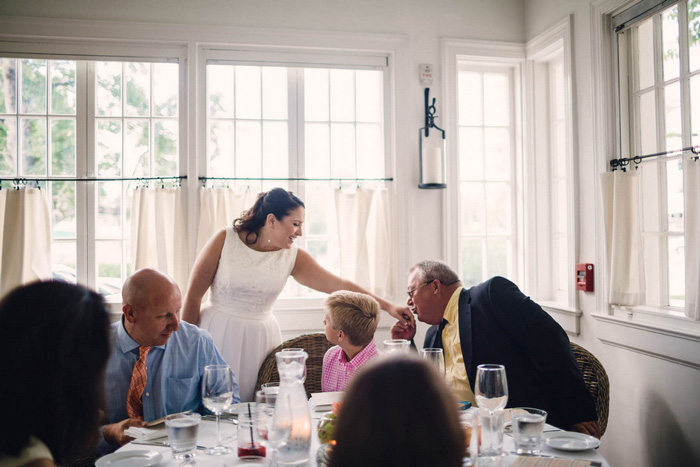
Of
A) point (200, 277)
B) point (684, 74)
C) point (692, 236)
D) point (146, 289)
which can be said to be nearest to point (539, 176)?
point (684, 74)

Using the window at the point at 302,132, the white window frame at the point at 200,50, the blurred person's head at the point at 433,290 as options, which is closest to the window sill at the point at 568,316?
the white window frame at the point at 200,50

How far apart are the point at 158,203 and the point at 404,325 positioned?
1778 millimetres

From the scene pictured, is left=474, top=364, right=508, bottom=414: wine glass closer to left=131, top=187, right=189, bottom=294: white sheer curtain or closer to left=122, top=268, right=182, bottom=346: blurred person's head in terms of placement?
left=122, top=268, right=182, bottom=346: blurred person's head

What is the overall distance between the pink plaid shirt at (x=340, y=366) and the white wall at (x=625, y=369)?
143 centimetres

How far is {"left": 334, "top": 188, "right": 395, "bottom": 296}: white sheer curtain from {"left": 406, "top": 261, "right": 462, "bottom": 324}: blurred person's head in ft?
3.77

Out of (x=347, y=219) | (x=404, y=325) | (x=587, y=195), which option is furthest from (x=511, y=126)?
(x=404, y=325)

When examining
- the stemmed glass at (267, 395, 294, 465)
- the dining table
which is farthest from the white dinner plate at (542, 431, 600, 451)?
the stemmed glass at (267, 395, 294, 465)

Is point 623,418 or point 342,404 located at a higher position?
point 342,404

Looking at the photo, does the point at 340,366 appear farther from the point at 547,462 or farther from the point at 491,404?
the point at 547,462

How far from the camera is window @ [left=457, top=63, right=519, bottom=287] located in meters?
3.94

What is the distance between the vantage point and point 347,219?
3629mm

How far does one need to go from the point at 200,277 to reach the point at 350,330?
0.92 meters

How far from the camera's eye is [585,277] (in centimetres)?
318

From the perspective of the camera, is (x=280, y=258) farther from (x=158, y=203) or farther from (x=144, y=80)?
(x=144, y=80)
